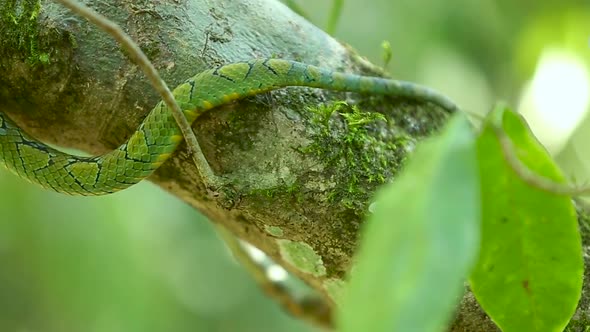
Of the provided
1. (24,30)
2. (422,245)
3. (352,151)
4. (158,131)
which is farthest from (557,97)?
(422,245)

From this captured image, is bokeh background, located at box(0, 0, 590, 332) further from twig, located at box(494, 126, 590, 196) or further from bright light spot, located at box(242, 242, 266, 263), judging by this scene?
twig, located at box(494, 126, 590, 196)

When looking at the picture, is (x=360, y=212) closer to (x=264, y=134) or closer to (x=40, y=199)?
(x=264, y=134)

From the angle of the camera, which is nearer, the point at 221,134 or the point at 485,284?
the point at 485,284

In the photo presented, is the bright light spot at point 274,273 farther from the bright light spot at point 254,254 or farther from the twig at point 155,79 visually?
the twig at point 155,79

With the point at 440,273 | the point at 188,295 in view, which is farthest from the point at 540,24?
the point at 440,273

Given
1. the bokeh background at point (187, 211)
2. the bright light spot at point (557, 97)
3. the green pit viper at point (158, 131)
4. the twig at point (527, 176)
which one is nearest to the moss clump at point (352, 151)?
the green pit viper at point (158, 131)

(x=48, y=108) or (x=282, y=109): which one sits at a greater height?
(x=282, y=109)

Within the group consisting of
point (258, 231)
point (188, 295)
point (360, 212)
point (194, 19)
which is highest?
point (194, 19)
